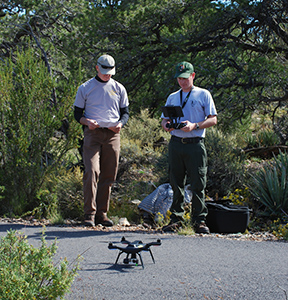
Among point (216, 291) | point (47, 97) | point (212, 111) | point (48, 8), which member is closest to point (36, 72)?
point (47, 97)

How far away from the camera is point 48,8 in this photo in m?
14.0

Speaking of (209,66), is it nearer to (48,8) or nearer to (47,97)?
(47,97)

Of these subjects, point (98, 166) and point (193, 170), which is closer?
point (193, 170)

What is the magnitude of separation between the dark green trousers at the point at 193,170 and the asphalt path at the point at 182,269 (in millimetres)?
458

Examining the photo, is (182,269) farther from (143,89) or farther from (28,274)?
(143,89)

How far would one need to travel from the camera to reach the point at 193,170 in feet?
20.9

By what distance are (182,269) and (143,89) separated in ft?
27.9

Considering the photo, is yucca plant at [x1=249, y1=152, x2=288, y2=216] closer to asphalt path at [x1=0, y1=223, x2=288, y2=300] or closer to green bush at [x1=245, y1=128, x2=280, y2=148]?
asphalt path at [x1=0, y1=223, x2=288, y2=300]

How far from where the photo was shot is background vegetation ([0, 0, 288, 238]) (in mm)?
7832

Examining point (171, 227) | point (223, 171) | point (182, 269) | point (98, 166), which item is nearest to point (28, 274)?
point (182, 269)

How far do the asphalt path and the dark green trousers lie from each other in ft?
1.50

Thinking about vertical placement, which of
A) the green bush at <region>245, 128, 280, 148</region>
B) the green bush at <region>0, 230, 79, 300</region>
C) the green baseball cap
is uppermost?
the green baseball cap

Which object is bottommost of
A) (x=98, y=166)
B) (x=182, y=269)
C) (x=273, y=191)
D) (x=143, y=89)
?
(x=182, y=269)

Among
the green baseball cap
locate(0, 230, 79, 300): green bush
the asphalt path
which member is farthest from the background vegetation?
locate(0, 230, 79, 300): green bush
